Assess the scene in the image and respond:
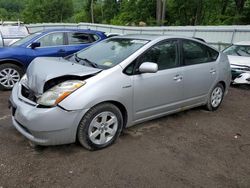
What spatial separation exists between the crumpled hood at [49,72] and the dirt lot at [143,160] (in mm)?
820

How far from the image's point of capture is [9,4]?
84188 mm

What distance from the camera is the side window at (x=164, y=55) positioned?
3.83 meters

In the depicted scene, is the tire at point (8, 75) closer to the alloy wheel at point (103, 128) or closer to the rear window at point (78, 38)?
the rear window at point (78, 38)

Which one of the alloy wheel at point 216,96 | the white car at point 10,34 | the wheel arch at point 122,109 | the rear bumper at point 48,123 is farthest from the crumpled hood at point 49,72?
the white car at point 10,34

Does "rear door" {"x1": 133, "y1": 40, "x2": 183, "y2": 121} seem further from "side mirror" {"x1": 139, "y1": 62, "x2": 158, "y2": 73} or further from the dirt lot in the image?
the dirt lot

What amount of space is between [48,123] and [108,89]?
838 mm

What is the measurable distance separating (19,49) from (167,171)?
4.91 metres

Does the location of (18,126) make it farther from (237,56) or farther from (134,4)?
(134,4)

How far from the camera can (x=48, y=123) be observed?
2.92 m

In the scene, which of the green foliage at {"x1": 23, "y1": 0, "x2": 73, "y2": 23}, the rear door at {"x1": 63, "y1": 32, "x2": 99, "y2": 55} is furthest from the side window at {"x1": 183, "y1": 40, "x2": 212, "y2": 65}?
the green foliage at {"x1": 23, "y1": 0, "x2": 73, "y2": 23}

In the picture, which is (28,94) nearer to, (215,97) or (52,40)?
(215,97)

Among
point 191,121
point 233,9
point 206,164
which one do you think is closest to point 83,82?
point 206,164

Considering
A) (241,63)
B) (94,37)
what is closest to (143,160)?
(94,37)

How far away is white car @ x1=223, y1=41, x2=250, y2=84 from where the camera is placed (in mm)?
7223
